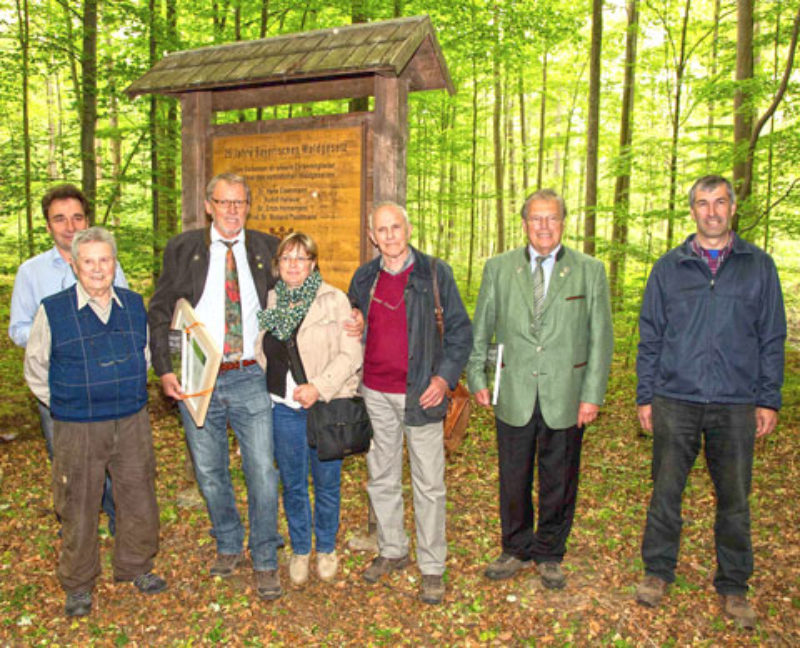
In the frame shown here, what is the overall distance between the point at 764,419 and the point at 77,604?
422 centimetres

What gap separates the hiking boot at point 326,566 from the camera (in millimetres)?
3738

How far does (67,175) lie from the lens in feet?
29.3

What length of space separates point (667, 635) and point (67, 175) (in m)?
9.80

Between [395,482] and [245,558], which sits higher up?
[395,482]

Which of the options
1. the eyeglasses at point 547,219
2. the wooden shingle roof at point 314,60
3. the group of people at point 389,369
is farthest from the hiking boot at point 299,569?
the wooden shingle roof at point 314,60

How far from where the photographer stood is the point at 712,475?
11.2 feet

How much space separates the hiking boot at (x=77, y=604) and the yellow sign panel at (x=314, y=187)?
2545mm

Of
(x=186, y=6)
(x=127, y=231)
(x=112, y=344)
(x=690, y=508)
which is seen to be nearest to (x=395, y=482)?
(x=112, y=344)

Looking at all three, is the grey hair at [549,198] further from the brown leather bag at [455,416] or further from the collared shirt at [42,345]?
the collared shirt at [42,345]

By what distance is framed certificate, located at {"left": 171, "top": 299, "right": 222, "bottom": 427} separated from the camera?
10.4 ft

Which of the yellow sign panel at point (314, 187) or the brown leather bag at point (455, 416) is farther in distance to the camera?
the yellow sign panel at point (314, 187)

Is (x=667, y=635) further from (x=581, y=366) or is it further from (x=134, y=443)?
(x=134, y=443)

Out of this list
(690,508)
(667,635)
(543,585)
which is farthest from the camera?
(690,508)

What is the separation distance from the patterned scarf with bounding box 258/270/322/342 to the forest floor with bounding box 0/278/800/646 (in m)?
1.73
